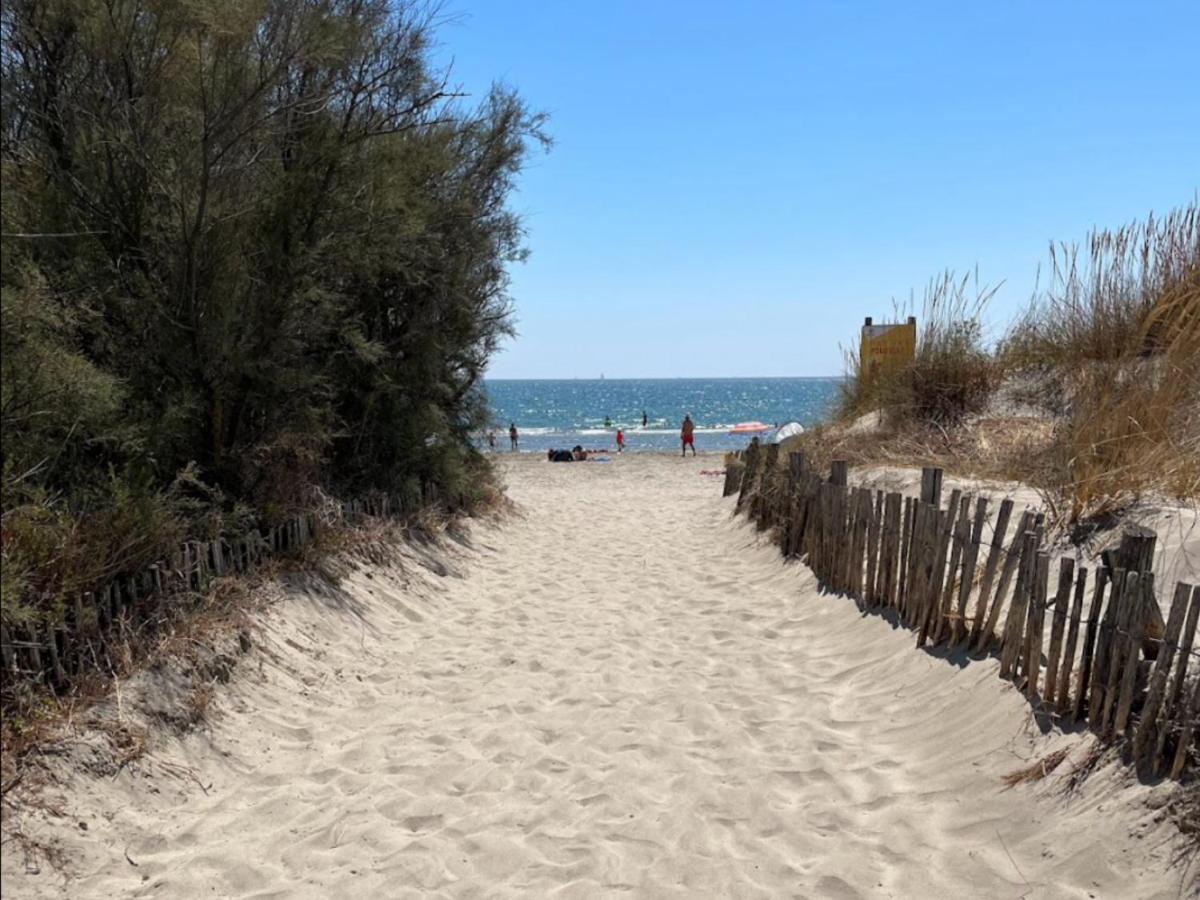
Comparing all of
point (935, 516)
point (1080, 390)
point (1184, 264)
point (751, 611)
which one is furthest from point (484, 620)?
point (1184, 264)

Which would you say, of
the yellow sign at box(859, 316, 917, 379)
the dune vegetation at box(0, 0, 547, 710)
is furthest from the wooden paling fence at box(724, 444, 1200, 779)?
the dune vegetation at box(0, 0, 547, 710)

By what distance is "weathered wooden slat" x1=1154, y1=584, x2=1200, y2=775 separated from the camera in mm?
2969

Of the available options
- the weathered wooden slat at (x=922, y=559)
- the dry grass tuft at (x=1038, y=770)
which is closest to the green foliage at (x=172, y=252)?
the dry grass tuft at (x=1038, y=770)

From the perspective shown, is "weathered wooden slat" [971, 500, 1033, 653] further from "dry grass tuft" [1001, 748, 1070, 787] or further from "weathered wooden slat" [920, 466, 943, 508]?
"weathered wooden slat" [920, 466, 943, 508]

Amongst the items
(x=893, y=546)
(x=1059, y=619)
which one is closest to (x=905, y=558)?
(x=893, y=546)

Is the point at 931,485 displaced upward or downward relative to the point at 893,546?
upward

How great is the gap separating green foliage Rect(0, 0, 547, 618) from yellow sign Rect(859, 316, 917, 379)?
6.06m

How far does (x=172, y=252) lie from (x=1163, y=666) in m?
5.57

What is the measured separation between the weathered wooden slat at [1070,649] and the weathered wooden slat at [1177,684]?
0.46 m

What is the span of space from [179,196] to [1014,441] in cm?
708

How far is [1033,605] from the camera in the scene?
3.87 metres

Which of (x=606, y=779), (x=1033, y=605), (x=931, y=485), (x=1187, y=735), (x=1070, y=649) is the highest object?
(x=931, y=485)

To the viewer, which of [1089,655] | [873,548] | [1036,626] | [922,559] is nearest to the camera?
[1089,655]

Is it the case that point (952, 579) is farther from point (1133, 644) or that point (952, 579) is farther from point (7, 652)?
point (7, 652)
